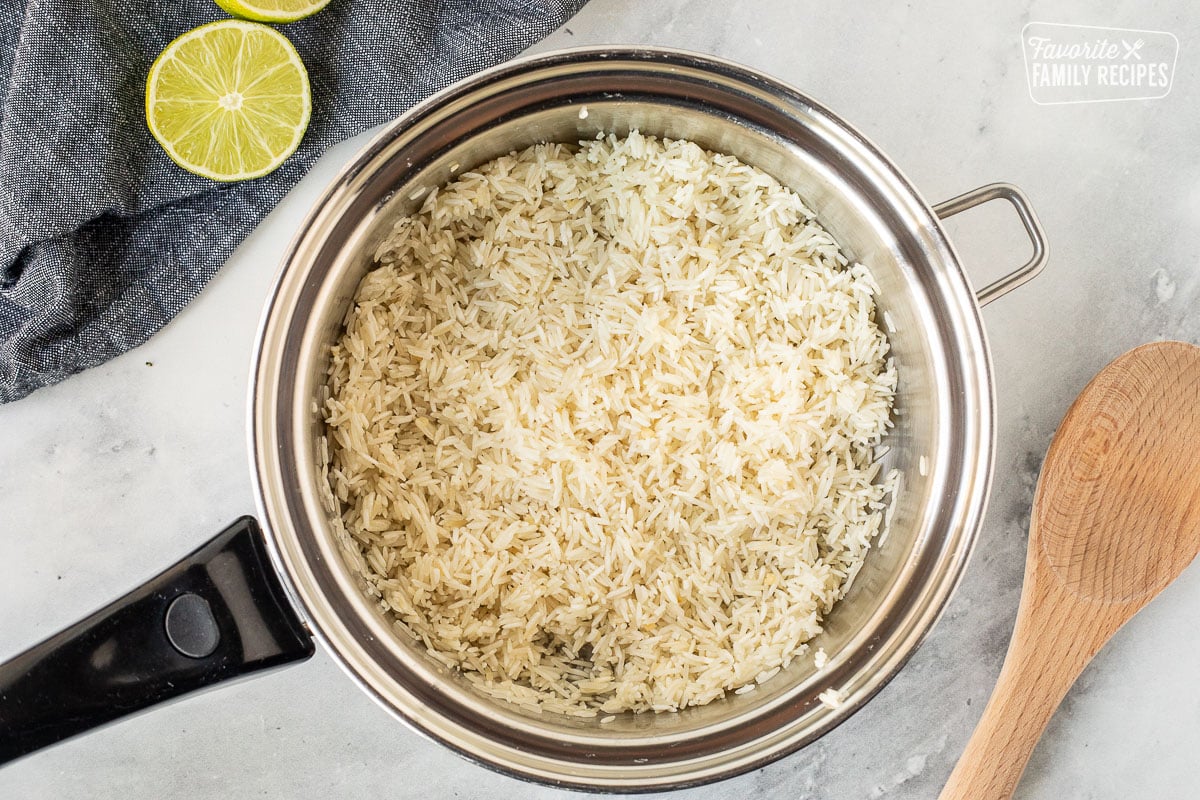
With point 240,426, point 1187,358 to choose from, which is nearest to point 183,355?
point 240,426

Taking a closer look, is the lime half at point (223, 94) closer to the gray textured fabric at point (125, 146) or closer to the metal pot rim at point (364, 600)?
the gray textured fabric at point (125, 146)

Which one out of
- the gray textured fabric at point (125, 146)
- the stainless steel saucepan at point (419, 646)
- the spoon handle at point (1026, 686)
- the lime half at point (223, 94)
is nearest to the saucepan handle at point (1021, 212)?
the stainless steel saucepan at point (419, 646)

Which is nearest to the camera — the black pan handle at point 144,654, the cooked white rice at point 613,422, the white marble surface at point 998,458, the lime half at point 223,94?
the black pan handle at point 144,654

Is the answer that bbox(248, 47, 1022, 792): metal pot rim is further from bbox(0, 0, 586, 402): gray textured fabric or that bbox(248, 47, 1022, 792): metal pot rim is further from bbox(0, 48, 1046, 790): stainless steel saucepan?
bbox(0, 0, 586, 402): gray textured fabric

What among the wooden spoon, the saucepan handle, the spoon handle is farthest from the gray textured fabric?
the spoon handle

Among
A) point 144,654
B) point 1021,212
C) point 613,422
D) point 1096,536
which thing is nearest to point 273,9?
point 613,422

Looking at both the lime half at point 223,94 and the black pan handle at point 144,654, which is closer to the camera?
the black pan handle at point 144,654

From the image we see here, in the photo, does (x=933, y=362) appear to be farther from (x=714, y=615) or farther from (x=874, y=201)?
(x=714, y=615)
